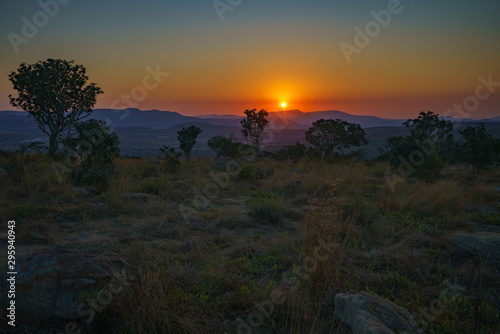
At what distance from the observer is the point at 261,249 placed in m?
4.28

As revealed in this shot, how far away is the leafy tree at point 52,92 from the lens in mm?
15156

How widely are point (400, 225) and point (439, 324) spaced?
116 inches

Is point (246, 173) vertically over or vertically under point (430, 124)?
under

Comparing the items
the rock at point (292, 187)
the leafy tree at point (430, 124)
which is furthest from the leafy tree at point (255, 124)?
the rock at point (292, 187)

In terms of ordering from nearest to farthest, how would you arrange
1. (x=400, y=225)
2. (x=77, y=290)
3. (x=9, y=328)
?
(x=9, y=328)
(x=77, y=290)
(x=400, y=225)

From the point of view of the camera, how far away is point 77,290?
243 cm

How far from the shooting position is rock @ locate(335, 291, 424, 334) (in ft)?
7.11

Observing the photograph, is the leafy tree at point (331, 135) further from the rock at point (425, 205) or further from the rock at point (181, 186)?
the rock at point (425, 205)

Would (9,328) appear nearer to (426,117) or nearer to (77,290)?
(77,290)

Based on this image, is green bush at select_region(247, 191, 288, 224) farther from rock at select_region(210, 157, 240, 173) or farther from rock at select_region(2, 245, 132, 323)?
rock at select_region(210, 157, 240, 173)

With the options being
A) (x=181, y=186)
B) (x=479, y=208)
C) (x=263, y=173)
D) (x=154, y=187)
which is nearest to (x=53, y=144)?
(x=154, y=187)

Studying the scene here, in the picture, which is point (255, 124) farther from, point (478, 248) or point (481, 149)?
point (478, 248)

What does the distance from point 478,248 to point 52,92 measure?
19445mm

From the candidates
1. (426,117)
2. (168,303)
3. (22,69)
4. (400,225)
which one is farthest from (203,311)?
(426,117)
